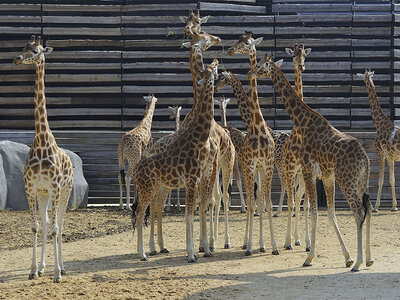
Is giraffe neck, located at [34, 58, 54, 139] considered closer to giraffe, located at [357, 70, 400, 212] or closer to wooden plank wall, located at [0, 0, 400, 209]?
giraffe, located at [357, 70, 400, 212]

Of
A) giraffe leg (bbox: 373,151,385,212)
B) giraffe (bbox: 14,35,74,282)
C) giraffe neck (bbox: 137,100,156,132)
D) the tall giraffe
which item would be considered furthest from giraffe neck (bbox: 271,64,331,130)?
giraffe leg (bbox: 373,151,385,212)

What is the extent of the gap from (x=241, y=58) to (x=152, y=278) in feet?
36.1

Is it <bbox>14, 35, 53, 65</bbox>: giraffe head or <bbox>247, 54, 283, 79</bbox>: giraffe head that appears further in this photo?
<bbox>247, 54, 283, 79</bbox>: giraffe head

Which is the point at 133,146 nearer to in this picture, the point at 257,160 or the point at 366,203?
the point at 257,160

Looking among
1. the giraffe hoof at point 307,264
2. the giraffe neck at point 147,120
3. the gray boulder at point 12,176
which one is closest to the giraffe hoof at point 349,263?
the giraffe hoof at point 307,264

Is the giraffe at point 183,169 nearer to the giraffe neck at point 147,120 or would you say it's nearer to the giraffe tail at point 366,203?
the giraffe tail at point 366,203

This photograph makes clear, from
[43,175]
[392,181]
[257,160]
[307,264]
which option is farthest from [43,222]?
[392,181]

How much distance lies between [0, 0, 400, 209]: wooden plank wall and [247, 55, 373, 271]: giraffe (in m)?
8.20

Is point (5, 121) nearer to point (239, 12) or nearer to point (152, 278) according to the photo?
point (239, 12)

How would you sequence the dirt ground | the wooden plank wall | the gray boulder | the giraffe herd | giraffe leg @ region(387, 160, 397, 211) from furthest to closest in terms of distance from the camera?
the wooden plank wall
giraffe leg @ region(387, 160, 397, 211)
the gray boulder
the giraffe herd
the dirt ground

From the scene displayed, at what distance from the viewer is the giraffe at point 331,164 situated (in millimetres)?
8633

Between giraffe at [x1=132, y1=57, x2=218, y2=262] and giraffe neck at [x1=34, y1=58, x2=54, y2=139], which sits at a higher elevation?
giraffe neck at [x1=34, y1=58, x2=54, y2=139]

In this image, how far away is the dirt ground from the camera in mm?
7609

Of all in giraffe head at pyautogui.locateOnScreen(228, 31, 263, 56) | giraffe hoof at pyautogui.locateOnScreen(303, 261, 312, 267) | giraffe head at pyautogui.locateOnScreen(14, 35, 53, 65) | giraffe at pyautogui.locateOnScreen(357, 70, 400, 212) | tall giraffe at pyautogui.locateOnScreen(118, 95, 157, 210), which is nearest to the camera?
giraffe head at pyautogui.locateOnScreen(14, 35, 53, 65)
